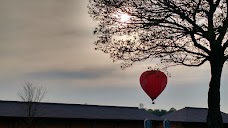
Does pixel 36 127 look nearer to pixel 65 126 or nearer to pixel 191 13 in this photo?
pixel 65 126

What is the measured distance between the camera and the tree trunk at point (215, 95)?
53.7 feet

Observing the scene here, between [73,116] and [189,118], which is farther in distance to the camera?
[189,118]

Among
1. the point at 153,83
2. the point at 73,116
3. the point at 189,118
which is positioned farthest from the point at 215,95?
the point at 189,118

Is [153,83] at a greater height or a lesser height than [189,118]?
lesser

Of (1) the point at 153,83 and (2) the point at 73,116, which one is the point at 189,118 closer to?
(2) the point at 73,116

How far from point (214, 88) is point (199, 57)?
4.33ft

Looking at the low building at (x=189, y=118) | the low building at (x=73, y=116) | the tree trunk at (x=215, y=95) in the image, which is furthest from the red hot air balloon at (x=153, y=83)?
the low building at (x=189, y=118)

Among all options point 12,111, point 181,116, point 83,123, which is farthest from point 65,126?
point 181,116

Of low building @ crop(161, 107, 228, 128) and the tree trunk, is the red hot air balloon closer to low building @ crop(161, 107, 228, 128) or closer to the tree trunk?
the tree trunk

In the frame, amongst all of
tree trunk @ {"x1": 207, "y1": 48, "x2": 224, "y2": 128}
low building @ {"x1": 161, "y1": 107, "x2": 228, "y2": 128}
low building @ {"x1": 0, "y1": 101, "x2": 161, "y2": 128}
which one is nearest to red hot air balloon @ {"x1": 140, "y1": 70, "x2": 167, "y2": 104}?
tree trunk @ {"x1": 207, "y1": 48, "x2": 224, "y2": 128}

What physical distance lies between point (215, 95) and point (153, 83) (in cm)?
Answer: 261

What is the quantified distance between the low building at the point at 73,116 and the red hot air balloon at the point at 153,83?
15608 mm

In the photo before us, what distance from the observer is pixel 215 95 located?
16406 millimetres

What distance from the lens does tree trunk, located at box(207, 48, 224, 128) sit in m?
16.4
